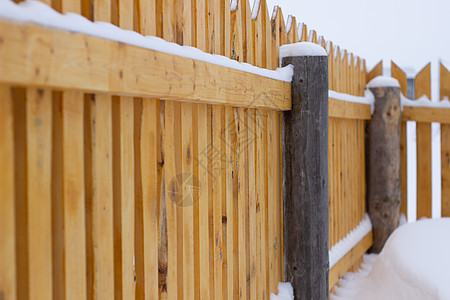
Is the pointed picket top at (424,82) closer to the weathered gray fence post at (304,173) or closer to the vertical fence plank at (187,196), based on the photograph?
the weathered gray fence post at (304,173)

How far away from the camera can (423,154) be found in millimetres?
3900

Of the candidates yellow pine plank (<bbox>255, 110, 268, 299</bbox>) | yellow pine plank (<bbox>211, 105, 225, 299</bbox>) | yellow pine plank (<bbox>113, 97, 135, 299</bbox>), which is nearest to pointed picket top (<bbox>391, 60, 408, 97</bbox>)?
yellow pine plank (<bbox>255, 110, 268, 299</bbox>)

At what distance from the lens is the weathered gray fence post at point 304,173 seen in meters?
2.27

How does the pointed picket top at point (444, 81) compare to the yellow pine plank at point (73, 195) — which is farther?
the pointed picket top at point (444, 81)

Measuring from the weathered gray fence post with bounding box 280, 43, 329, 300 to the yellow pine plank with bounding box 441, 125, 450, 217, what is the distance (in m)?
2.10

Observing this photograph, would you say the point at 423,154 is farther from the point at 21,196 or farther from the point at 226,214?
the point at 21,196

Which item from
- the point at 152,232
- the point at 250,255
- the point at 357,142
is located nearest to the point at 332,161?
the point at 357,142

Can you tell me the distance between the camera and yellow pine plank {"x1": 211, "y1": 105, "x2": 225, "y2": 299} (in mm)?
1694

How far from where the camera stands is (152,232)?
1362 millimetres

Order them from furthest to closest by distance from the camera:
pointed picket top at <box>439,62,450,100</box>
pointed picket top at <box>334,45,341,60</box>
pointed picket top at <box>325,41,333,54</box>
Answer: pointed picket top at <box>439,62,450,100</box>, pointed picket top at <box>334,45,341,60</box>, pointed picket top at <box>325,41,333,54</box>

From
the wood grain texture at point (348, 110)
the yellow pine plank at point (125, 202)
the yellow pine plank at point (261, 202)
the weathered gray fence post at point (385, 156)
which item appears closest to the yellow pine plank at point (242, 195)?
the yellow pine plank at point (261, 202)

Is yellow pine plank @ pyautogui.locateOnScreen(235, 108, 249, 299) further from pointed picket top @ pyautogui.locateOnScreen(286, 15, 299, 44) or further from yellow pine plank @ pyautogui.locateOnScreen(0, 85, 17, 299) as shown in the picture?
yellow pine plank @ pyautogui.locateOnScreen(0, 85, 17, 299)

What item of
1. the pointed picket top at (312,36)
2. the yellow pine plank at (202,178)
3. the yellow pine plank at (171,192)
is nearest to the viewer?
the yellow pine plank at (171,192)

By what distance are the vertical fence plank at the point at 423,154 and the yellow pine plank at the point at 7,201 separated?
3770mm
